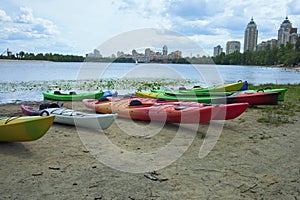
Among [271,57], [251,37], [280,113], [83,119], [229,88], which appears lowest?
[280,113]

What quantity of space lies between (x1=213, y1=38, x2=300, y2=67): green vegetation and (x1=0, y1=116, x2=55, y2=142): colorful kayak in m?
57.4

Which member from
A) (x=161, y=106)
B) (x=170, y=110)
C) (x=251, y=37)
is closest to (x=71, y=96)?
(x=161, y=106)

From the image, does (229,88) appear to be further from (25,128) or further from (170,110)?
(25,128)

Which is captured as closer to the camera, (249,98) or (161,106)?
(161,106)

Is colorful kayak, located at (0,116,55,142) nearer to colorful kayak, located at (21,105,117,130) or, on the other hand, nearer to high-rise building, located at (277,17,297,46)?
colorful kayak, located at (21,105,117,130)

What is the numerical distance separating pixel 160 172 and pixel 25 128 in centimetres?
216

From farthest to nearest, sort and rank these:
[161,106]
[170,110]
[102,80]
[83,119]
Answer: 1. [102,80]
2. [161,106]
3. [170,110]
4. [83,119]

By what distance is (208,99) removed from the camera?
812cm

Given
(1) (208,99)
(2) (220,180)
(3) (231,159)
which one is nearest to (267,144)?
(3) (231,159)

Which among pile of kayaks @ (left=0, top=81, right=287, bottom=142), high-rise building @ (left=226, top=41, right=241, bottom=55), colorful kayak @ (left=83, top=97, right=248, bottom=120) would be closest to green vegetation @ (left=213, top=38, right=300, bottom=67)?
high-rise building @ (left=226, top=41, right=241, bottom=55)

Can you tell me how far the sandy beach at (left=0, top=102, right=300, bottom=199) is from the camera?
2.92 meters

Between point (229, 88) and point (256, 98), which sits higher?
point (229, 88)

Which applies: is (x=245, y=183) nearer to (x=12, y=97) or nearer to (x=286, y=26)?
(x=12, y=97)

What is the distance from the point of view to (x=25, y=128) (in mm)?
4152
